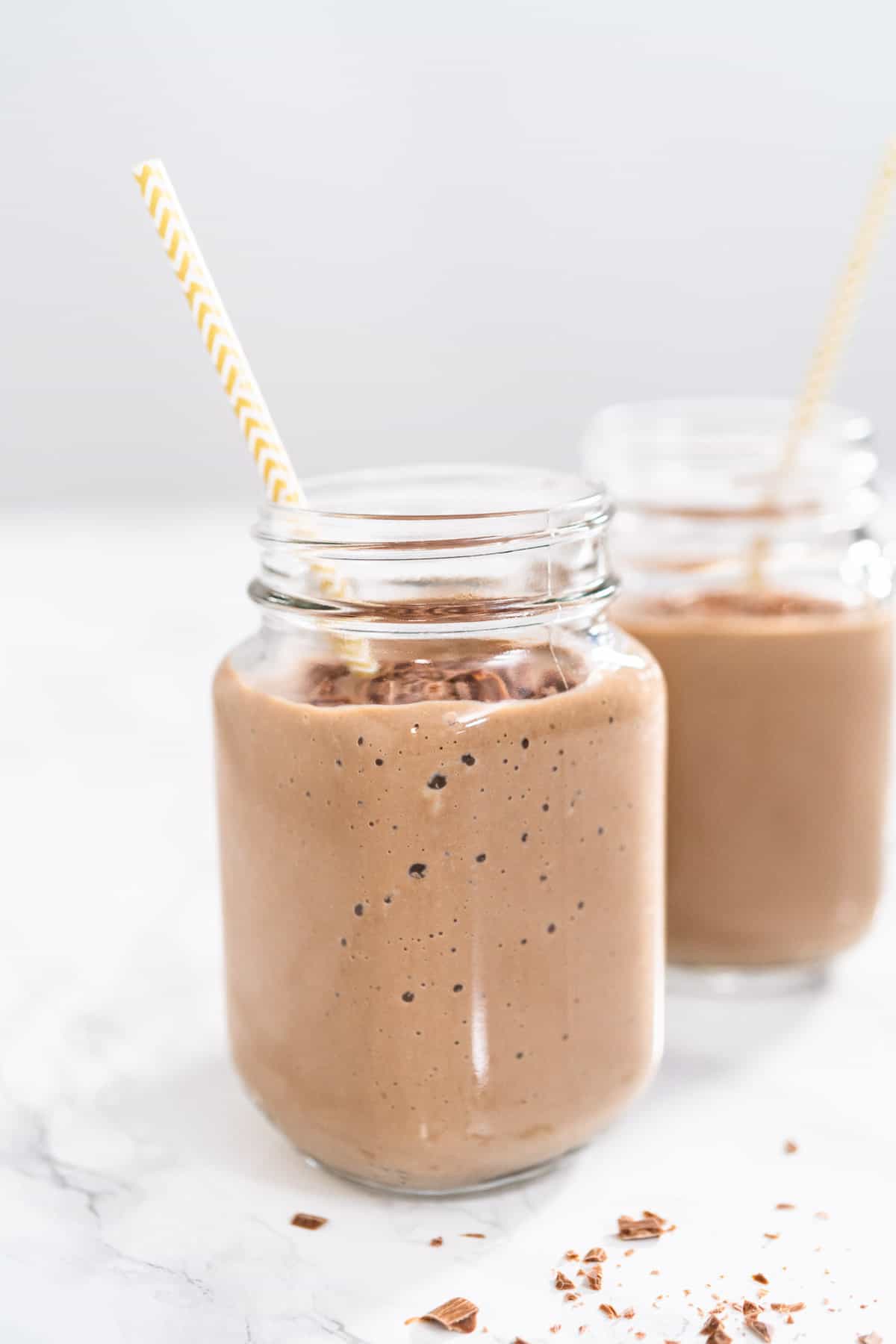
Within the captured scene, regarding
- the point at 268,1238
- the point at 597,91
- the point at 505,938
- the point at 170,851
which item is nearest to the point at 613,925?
the point at 505,938

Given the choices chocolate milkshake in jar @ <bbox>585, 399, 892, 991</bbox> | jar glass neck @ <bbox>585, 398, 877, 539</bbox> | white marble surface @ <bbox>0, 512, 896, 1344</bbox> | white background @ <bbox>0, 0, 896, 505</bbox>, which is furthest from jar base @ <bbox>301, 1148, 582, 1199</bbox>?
white background @ <bbox>0, 0, 896, 505</bbox>

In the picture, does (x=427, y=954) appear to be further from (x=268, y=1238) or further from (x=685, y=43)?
(x=685, y=43)

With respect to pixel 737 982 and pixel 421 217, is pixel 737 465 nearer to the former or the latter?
pixel 737 982

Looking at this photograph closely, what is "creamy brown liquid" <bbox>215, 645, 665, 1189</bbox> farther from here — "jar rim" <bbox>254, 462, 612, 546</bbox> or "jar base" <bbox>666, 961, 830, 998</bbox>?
"jar base" <bbox>666, 961, 830, 998</bbox>

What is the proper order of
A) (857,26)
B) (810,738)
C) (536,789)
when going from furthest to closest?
(857,26)
(810,738)
(536,789)

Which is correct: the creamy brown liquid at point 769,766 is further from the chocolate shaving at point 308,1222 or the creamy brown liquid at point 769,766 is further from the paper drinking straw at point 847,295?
the chocolate shaving at point 308,1222

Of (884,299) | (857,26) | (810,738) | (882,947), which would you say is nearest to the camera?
(810,738)
